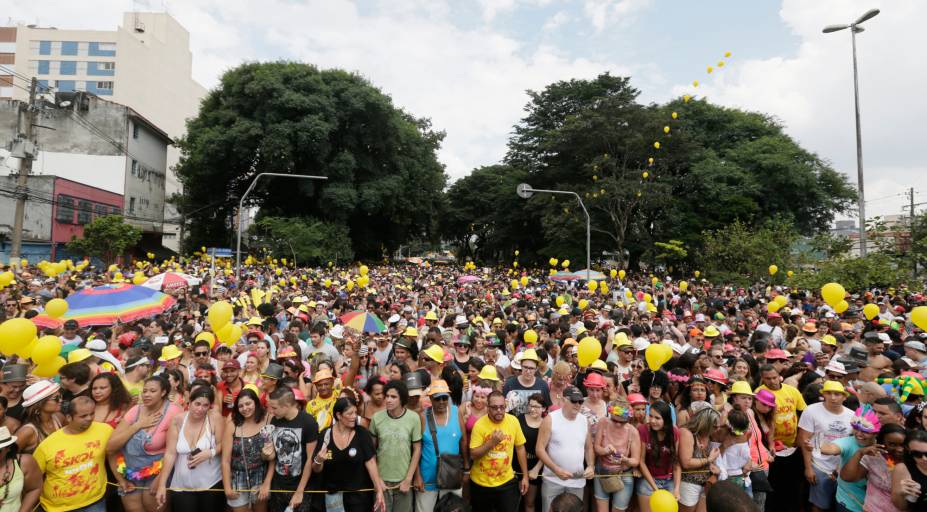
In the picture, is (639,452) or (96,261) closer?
(639,452)

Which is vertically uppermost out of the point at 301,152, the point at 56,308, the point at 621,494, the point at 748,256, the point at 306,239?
the point at 301,152

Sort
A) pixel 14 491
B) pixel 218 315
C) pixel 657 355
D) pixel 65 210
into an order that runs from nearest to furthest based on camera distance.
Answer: pixel 14 491 < pixel 657 355 < pixel 218 315 < pixel 65 210

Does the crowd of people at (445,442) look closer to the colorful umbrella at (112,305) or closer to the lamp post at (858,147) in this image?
the colorful umbrella at (112,305)

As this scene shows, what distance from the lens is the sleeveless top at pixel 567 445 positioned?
4.36 metres

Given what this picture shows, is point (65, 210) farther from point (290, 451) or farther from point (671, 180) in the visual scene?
point (671, 180)

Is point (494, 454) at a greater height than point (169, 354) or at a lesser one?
lesser

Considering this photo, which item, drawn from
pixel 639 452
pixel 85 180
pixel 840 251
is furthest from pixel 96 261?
pixel 840 251

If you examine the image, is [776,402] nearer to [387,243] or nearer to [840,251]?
[840,251]

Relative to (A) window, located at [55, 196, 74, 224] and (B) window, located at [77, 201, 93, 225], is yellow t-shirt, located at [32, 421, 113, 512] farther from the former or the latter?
(B) window, located at [77, 201, 93, 225]

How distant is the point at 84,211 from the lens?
31.7 meters

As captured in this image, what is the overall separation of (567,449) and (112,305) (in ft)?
26.0

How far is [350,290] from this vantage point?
1822 cm

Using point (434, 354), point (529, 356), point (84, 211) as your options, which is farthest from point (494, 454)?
point (84, 211)

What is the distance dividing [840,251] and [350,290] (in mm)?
18155
